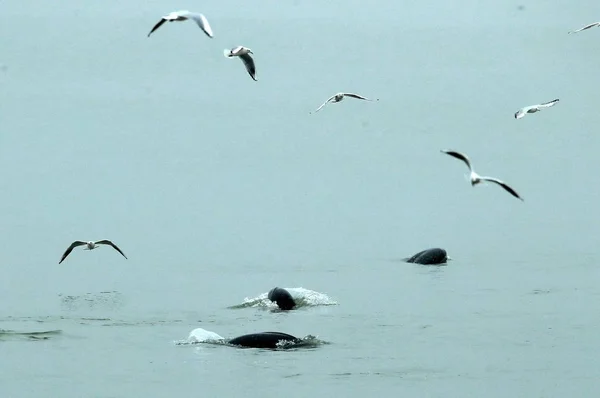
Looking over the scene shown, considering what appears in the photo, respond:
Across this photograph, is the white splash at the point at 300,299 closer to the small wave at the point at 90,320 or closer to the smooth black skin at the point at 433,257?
the small wave at the point at 90,320

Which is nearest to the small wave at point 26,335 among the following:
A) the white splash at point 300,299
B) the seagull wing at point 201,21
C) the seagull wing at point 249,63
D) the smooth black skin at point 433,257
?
the white splash at point 300,299

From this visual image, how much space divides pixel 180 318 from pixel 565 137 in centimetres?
6589

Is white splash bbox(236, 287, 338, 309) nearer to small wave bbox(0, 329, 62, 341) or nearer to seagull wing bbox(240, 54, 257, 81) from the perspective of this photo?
small wave bbox(0, 329, 62, 341)

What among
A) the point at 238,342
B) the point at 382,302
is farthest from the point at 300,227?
the point at 238,342

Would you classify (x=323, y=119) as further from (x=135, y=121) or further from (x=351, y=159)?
(x=351, y=159)

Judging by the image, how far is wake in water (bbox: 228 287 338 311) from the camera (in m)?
44.9

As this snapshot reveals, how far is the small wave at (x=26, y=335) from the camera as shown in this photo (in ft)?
131

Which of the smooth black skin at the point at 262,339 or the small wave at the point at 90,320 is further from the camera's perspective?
the small wave at the point at 90,320

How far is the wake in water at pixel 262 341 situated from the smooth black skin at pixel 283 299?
533 cm

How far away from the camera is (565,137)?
105562 millimetres

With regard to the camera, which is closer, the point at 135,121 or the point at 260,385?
the point at 260,385

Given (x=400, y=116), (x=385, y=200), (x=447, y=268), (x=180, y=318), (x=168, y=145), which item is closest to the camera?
(x=180, y=318)

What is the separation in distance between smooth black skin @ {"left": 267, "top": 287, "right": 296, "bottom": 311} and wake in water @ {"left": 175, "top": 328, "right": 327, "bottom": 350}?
5.33 metres

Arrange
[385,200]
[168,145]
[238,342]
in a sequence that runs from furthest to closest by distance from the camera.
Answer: [168,145] → [385,200] → [238,342]
